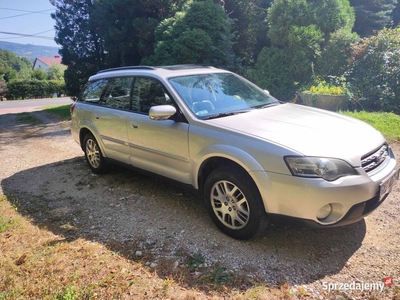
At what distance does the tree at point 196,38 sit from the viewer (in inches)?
354

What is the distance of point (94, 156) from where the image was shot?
505cm

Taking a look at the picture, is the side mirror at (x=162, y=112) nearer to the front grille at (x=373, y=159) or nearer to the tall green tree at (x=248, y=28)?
the front grille at (x=373, y=159)

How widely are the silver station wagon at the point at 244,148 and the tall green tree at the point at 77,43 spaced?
30.7 feet

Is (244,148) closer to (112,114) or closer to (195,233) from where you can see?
(195,233)

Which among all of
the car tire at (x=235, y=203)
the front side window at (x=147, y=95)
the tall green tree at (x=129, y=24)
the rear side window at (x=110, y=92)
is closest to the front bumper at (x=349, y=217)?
the car tire at (x=235, y=203)

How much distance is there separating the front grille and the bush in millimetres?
5540

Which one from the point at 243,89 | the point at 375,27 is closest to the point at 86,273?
the point at 243,89

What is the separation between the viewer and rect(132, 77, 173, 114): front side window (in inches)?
142

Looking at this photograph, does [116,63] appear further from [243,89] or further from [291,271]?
[291,271]

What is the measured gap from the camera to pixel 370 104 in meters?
7.99

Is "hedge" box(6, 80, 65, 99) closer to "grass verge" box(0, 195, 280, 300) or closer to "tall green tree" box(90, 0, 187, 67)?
"tall green tree" box(90, 0, 187, 67)

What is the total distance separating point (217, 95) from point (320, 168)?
159 cm

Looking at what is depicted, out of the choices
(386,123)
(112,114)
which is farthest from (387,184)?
(386,123)

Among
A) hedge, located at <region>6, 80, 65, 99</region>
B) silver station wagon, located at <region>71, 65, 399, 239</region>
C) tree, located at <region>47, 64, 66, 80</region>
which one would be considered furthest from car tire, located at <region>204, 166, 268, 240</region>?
tree, located at <region>47, 64, 66, 80</region>
